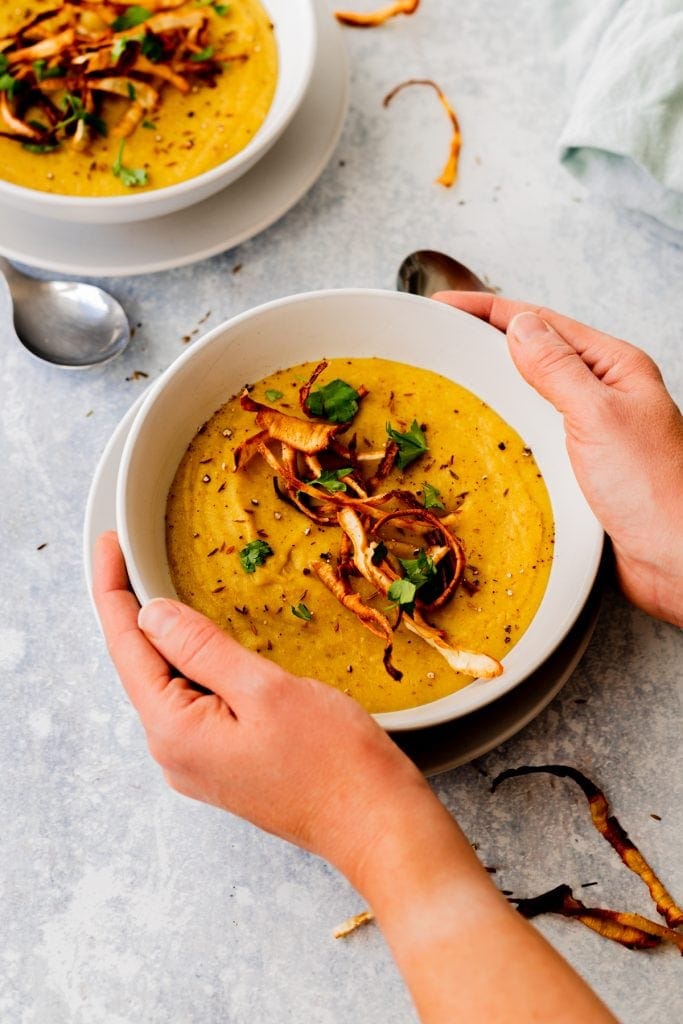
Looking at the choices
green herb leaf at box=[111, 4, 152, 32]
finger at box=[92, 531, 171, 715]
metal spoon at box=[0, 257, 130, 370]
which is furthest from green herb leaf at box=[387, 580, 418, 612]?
green herb leaf at box=[111, 4, 152, 32]

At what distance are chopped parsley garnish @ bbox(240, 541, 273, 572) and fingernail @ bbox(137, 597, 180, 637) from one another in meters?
0.26

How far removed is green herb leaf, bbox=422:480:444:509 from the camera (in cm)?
207

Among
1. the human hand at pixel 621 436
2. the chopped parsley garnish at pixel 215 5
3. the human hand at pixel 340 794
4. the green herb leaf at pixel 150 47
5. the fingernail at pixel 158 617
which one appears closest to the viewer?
the human hand at pixel 340 794

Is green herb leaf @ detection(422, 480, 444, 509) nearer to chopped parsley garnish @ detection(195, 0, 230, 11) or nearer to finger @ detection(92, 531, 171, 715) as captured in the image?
finger @ detection(92, 531, 171, 715)

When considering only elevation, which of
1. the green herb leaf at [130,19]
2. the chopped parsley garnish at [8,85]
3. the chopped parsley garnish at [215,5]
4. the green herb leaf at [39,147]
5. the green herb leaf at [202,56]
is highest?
the chopped parsley garnish at [215,5]

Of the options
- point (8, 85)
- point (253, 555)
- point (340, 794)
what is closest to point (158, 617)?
point (253, 555)

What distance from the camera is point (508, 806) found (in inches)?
86.1

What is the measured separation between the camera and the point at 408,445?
83.0 inches

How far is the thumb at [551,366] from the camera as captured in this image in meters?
2.03

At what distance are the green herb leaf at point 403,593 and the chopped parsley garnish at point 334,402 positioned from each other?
39 centimetres

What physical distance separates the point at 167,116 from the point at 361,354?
86cm

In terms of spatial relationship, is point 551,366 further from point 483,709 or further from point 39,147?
point 39,147

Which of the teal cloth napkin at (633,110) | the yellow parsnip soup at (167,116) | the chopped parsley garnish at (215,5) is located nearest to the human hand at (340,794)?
the yellow parsnip soup at (167,116)

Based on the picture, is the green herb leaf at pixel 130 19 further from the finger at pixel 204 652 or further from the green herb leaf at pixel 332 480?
the finger at pixel 204 652
